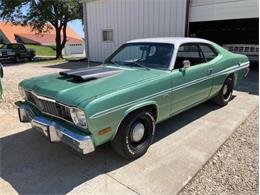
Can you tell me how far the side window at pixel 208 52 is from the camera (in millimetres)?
4621

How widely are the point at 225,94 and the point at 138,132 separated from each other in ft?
10.2

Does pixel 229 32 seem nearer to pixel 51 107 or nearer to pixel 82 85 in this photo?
pixel 82 85

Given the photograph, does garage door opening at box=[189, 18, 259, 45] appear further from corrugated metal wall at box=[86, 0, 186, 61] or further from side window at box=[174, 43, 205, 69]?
side window at box=[174, 43, 205, 69]

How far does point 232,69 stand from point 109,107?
3609 millimetres

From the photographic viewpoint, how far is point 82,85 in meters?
3.03

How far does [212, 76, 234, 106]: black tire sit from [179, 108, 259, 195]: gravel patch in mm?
1450

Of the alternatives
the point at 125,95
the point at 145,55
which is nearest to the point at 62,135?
the point at 125,95

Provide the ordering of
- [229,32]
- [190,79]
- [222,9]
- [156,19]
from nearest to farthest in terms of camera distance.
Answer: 1. [190,79]
2. [222,9]
3. [156,19]
4. [229,32]

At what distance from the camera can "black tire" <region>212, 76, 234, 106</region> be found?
5215mm

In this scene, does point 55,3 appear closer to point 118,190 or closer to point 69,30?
point 118,190

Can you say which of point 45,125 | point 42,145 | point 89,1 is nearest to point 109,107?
point 45,125

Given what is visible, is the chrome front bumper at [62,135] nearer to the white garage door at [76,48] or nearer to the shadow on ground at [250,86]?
the shadow on ground at [250,86]

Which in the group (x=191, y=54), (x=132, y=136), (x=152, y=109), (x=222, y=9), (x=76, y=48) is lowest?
(x=76, y=48)

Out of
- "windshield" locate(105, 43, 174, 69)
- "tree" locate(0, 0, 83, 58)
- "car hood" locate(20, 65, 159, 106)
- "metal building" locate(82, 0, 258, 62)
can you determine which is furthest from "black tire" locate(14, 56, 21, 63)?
"car hood" locate(20, 65, 159, 106)
